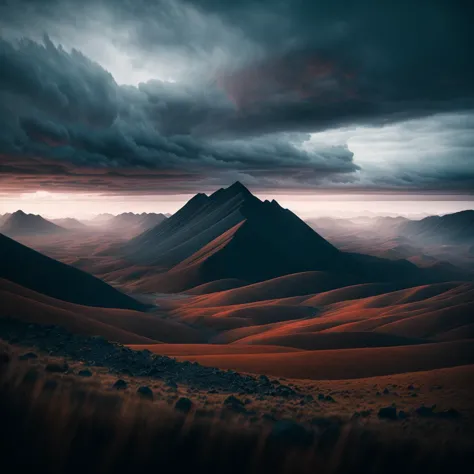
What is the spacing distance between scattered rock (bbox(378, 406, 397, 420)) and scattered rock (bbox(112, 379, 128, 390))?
1413 cm

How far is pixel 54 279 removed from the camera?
142 m

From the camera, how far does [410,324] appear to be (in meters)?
87.8

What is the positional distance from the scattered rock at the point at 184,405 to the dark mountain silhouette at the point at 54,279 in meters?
127

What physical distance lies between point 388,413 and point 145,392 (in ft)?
43.5

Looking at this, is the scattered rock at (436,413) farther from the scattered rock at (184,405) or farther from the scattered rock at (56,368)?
the scattered rock at (56,368)

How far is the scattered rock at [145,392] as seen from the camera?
65.7ft

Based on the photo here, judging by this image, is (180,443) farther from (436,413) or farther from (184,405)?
(436,413)

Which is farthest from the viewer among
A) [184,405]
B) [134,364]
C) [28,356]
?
[134,364]

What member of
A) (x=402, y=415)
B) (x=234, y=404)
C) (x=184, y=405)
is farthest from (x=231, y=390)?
(x=402, y=415)

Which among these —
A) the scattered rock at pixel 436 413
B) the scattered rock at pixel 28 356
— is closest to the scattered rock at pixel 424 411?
the scattered rock at pixel 436 413

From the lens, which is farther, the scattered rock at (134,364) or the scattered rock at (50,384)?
the scattered rock at (134,364)

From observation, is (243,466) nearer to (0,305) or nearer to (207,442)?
(207,442)

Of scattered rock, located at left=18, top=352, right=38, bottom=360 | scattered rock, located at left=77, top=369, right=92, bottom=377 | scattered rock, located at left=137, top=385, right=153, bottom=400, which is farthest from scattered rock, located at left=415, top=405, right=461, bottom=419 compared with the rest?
scattered rock, located at left=18, top=352, right=38, bottom=360

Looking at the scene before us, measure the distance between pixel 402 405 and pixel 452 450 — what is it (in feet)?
17.5
